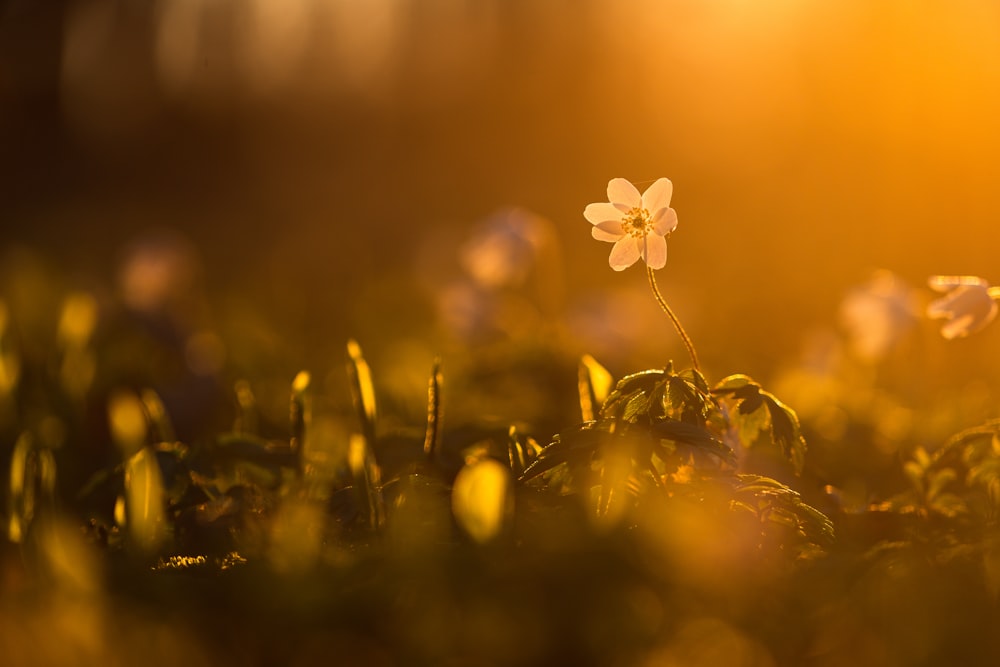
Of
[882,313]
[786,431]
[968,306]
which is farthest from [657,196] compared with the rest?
[882,313]

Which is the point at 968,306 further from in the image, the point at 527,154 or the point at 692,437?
the point at 527,154

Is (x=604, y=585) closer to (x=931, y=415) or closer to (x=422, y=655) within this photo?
(x=422, y=655)

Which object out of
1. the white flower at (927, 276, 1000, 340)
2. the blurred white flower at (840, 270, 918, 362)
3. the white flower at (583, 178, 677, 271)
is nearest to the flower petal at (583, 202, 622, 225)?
the white flower at (583, 178, 677, 271)

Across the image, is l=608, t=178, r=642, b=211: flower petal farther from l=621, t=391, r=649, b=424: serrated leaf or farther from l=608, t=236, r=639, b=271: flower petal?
l=621, t=391, r=649, b=424: serrated leaf

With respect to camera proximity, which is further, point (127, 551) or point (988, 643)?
point (127, 551)

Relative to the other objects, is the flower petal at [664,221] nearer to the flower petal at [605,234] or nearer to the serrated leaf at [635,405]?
the flower petal at [605,234]

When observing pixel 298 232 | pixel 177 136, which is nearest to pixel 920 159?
pixel 298 232

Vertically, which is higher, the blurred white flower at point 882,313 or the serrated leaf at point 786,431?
the serrated leaf at point 786,431

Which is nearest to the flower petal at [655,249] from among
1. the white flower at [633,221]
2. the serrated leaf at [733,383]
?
the white flower at [633,221]
